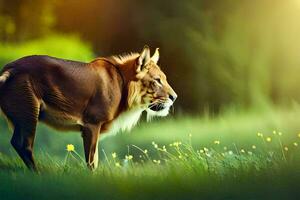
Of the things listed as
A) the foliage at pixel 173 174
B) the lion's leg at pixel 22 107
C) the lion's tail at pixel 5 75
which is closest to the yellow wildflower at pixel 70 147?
the foliage at pixel 173 174

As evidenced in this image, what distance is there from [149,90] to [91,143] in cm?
68

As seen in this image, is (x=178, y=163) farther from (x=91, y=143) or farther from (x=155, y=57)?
(x=155, y=57)

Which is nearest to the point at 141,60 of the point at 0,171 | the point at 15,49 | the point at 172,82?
the point at 172,82

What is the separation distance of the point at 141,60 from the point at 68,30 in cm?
70

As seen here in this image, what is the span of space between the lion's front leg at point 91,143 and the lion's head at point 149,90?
0.39 meters

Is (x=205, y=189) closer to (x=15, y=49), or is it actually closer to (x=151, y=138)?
(x=151, y=138)

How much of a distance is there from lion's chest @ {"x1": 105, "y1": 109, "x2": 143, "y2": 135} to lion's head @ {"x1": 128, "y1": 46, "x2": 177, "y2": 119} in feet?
0.22

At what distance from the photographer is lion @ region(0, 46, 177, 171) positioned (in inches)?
211

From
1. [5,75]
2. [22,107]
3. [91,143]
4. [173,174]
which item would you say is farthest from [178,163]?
[5,75]

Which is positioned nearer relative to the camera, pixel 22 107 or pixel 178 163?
pixel 22 107

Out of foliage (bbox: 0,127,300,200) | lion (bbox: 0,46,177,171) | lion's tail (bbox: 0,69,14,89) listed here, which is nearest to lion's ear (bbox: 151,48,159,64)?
lion (bbox: 0,46,177,171)

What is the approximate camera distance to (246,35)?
5.84m

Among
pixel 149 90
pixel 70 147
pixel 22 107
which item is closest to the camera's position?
pixel 22 107

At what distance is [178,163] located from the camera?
5543 mm
